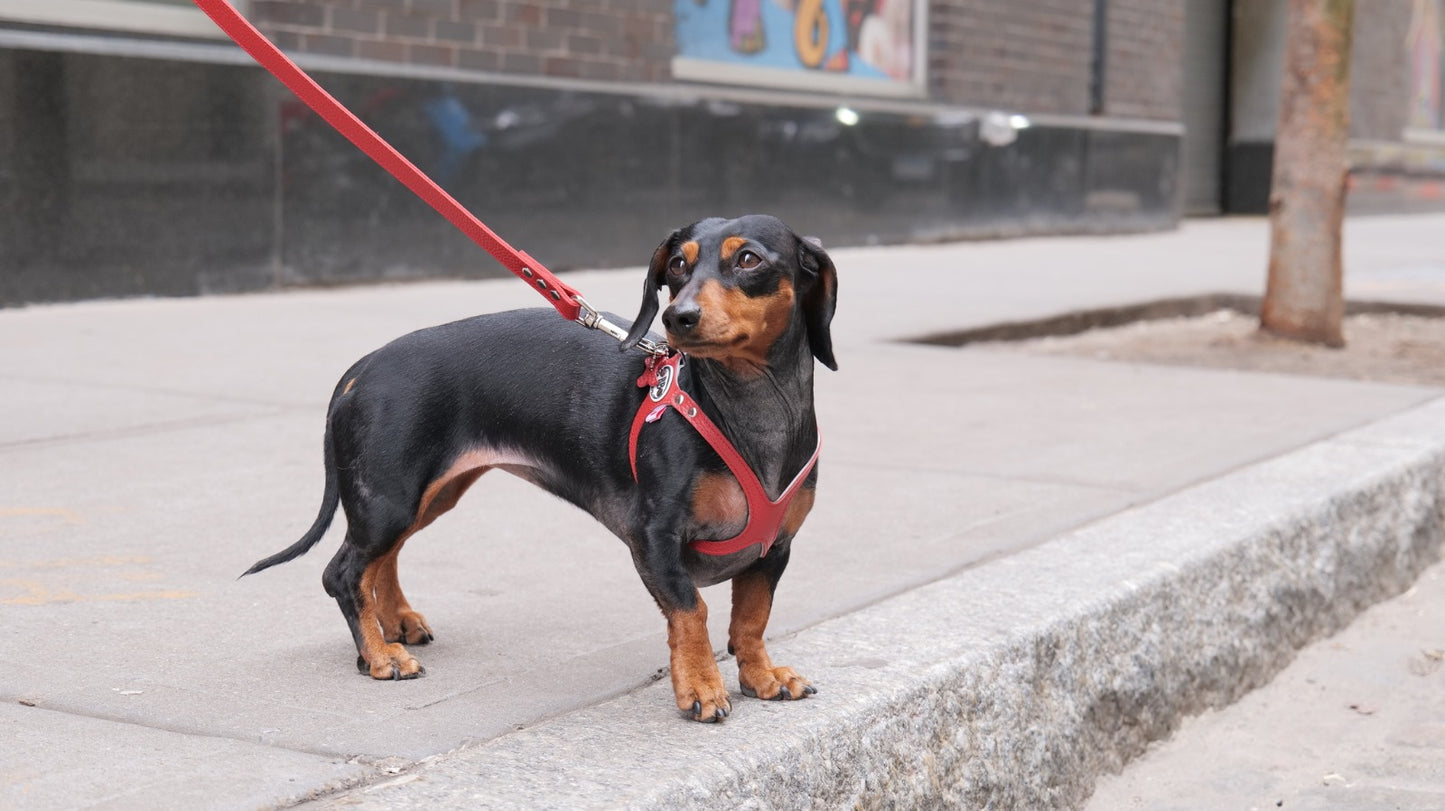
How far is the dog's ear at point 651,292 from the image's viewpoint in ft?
8.51

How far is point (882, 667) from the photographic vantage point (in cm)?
288

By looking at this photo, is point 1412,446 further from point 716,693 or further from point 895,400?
point 716,693

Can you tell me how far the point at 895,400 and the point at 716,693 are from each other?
12.3ft

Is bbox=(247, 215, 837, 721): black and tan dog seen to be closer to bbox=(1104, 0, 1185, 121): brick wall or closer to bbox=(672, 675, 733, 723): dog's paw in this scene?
bbox=(672, 675, 733, 723): dog's paw

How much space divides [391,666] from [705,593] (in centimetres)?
96

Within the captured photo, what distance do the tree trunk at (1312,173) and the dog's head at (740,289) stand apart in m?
6.33

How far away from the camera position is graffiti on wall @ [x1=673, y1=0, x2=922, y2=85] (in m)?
12.5

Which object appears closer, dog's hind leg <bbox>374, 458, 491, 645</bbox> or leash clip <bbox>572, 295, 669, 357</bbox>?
leash clip <bbox>572, 295, 669, 357</bbox>

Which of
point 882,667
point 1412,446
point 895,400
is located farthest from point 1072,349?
point 882,667

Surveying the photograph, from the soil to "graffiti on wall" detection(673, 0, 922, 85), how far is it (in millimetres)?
4347

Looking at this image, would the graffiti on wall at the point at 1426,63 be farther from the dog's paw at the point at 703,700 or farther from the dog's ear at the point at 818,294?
the dog's paw at the point at 703,700

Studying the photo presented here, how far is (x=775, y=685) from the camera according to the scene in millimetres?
2707

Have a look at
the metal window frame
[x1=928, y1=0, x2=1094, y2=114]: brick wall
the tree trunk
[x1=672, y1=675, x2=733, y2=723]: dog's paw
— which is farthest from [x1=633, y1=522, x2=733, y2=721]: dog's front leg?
[x1=928, y1=0, x2=1094, y2=114]: brick wall

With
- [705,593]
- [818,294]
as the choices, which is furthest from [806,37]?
[818,294]
